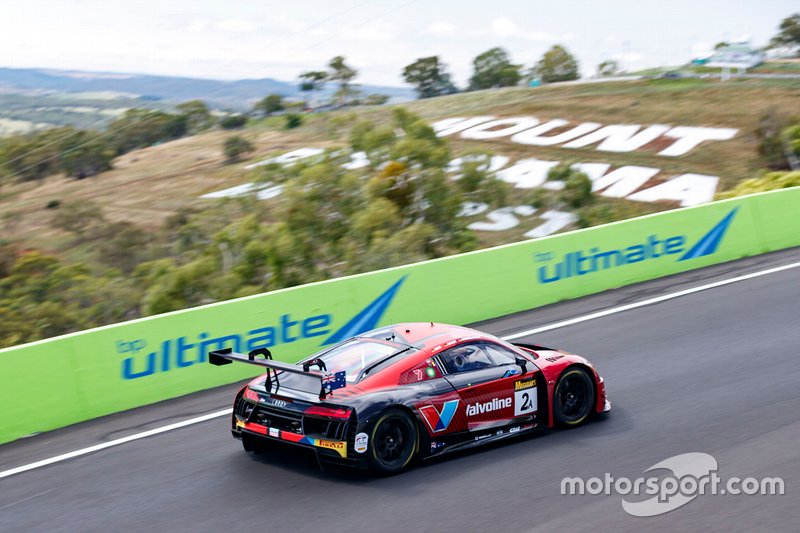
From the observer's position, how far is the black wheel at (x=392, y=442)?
8.38 m

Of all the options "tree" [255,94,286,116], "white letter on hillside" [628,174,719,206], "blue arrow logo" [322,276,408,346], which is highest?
"tree" [255,94,286,116]

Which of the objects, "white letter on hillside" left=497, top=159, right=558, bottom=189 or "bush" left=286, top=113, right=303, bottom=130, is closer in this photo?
"white letter on hillside" left=497, top=159, right=558, bottom=189

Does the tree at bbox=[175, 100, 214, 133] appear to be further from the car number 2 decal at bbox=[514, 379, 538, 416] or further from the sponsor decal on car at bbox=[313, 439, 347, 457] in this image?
the sponsor decal on car at bbox=[313, 439, 347, 457]

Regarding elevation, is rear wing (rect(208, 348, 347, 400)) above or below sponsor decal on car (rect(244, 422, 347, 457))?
above

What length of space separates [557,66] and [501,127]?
24.9 m

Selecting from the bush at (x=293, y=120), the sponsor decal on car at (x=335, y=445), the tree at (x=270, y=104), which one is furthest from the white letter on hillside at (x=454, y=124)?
the sponsor decal on car at (x=335, y=445)

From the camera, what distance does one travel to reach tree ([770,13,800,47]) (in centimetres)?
8269

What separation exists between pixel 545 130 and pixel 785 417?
161 ft

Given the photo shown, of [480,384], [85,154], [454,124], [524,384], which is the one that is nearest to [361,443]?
[480,384]

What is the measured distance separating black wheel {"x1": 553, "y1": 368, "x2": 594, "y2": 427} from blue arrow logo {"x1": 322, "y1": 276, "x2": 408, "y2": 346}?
4.83m

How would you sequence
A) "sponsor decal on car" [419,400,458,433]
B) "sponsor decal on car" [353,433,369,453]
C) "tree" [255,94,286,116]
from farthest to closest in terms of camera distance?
"tree" [255,94,286,116]
"sponsor decal on car" [419,400,458,433]
"sponsor decal on car" [353,433,369,453]

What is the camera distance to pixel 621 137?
182 feet

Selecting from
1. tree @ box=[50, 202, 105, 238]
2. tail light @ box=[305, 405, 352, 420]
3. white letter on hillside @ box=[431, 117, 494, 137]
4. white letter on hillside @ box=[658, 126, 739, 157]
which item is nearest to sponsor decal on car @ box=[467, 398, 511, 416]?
tail light @ box=[305, 405, 352, 420]

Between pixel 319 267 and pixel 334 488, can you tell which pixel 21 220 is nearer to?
pixel 319 267
